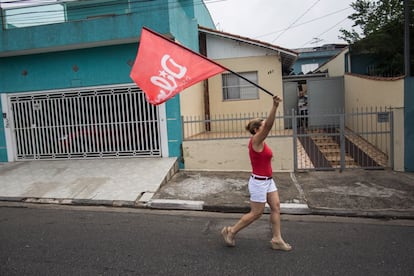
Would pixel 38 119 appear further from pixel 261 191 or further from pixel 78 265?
pixel 261 191

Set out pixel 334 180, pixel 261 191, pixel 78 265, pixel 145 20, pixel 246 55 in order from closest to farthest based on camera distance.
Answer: pixel 78 265
pixel 261 191
pixel 334 180
pixel 145 20
pixel 246 55

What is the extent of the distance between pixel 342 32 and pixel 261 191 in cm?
1110

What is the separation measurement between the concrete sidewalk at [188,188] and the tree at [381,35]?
5452mm

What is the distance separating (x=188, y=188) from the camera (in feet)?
21.5

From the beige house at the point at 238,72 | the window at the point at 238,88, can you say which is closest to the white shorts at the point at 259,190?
the beige house at the point at 238,72

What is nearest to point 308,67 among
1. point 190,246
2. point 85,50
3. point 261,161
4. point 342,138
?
point 342,138

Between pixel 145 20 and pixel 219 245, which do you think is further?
pixel 145 20

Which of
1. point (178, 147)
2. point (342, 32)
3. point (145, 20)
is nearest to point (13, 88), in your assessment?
point (145, 20)

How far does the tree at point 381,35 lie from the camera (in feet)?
34.5

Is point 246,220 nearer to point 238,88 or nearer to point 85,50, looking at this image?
point 85,50

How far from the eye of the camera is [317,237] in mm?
4020

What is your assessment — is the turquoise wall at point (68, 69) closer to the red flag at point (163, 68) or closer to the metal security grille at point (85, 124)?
the metal security grille at point (85, 124)

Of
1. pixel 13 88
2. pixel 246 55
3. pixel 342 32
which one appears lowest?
pixel 13 88

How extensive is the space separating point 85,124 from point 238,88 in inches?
209
